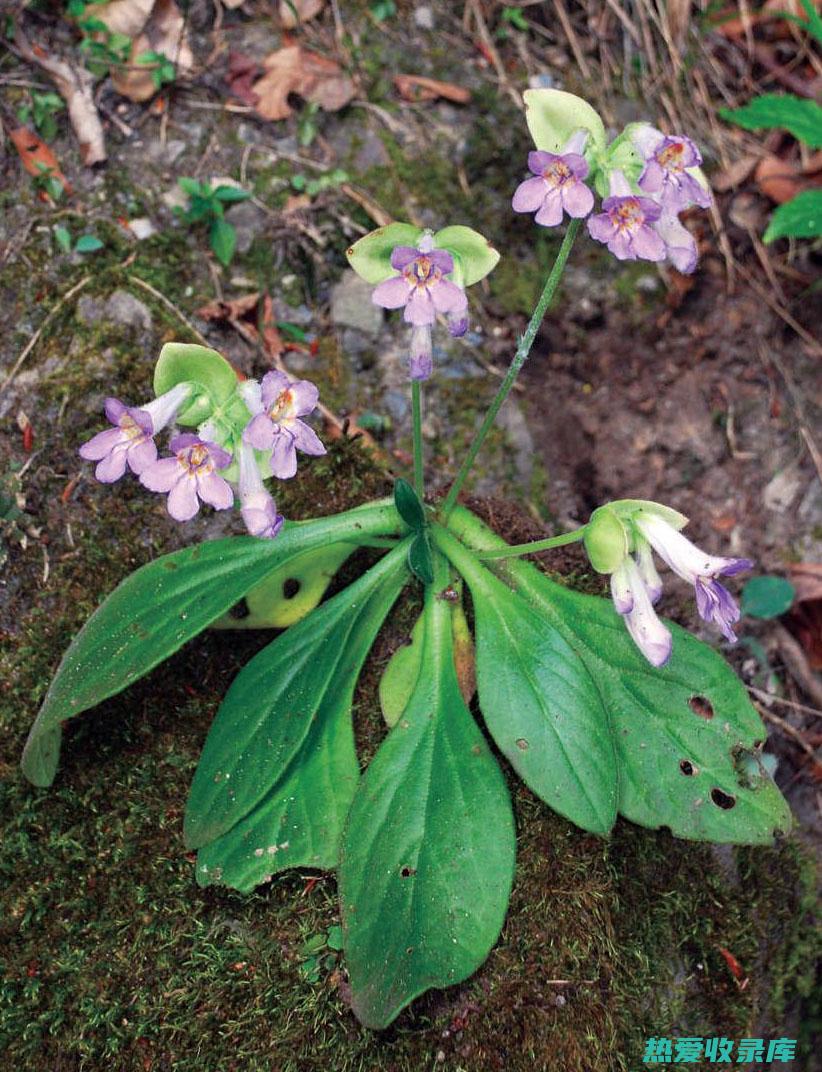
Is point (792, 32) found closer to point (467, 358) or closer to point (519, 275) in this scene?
point (519, 275)

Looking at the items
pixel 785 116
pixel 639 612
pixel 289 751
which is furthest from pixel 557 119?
pixel 289 751

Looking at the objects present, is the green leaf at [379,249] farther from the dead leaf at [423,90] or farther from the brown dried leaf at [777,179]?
the brown dried leaf at [777,179]

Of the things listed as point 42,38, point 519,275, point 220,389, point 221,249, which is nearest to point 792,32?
point 519,275

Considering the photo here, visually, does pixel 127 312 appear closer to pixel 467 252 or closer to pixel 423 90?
pixel 467 252

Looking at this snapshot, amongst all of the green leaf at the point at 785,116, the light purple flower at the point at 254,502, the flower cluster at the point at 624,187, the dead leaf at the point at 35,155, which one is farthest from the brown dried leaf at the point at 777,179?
the light purple flower at the point at 254,502

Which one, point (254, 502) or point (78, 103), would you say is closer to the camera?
point (254, 502)

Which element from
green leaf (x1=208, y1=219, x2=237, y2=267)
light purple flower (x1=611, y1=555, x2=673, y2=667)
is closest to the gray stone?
green leaf (x1=208, y1=219, x2=237, y2=267)

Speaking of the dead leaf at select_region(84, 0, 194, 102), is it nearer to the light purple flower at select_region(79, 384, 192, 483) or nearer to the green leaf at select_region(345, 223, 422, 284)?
the green leaf at select_region(345, 223, 422, 284)
